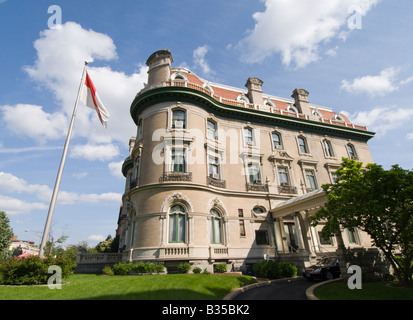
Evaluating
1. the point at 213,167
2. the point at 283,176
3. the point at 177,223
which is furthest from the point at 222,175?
the point at 283,176

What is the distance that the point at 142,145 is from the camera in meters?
22.1

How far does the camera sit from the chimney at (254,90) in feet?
95.5

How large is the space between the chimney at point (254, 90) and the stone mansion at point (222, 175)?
141mm

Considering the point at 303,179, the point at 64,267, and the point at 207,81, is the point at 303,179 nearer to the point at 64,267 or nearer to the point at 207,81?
the point at 207,81

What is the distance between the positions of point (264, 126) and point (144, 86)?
47.7ft

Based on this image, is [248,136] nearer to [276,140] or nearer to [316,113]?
[276,140]

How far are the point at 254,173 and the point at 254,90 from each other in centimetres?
1138

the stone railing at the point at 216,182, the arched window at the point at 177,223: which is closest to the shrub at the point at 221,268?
the arched window at the point at 177,223

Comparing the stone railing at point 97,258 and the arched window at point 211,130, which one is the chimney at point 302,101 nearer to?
the arched window at point 211,130

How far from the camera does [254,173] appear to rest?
2481 cm

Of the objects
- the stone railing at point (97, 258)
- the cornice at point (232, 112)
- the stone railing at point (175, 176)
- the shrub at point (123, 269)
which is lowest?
the shrub at point (123, 269)

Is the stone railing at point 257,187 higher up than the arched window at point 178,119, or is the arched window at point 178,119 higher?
the arched window at point 178,119
